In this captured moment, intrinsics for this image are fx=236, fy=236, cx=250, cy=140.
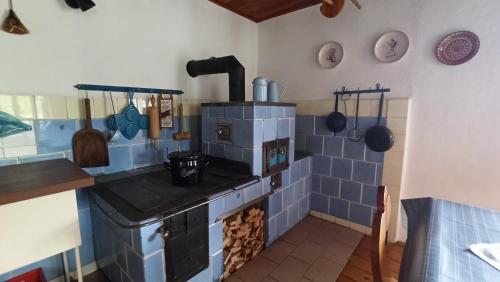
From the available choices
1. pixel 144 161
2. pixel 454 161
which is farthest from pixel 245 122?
pixel 454 161

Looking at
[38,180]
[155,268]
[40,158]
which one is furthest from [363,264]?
[40,158]

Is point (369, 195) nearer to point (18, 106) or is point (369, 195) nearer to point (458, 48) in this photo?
point (458, 48)

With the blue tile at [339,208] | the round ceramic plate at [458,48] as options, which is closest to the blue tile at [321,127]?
the blue tile at [339,208]

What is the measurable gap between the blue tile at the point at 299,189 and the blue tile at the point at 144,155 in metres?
0.92

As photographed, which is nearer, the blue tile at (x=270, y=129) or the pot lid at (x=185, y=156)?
the pot lid at (x=185, y=156)

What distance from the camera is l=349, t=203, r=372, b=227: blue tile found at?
5.23 ft

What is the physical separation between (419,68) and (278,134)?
88 cm

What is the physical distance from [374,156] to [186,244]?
125cm

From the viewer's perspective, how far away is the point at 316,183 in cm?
181

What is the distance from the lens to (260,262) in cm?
132

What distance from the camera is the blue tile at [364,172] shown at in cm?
154

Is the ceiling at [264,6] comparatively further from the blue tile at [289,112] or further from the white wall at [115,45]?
the blue tile at [289,112]

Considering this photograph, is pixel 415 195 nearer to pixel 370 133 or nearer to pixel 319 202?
pixel 370 133

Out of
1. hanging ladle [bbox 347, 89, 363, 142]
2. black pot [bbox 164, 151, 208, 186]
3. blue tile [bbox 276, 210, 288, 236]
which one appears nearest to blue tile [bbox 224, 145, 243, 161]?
black pot [bbox 164, 151, 208, 186]
